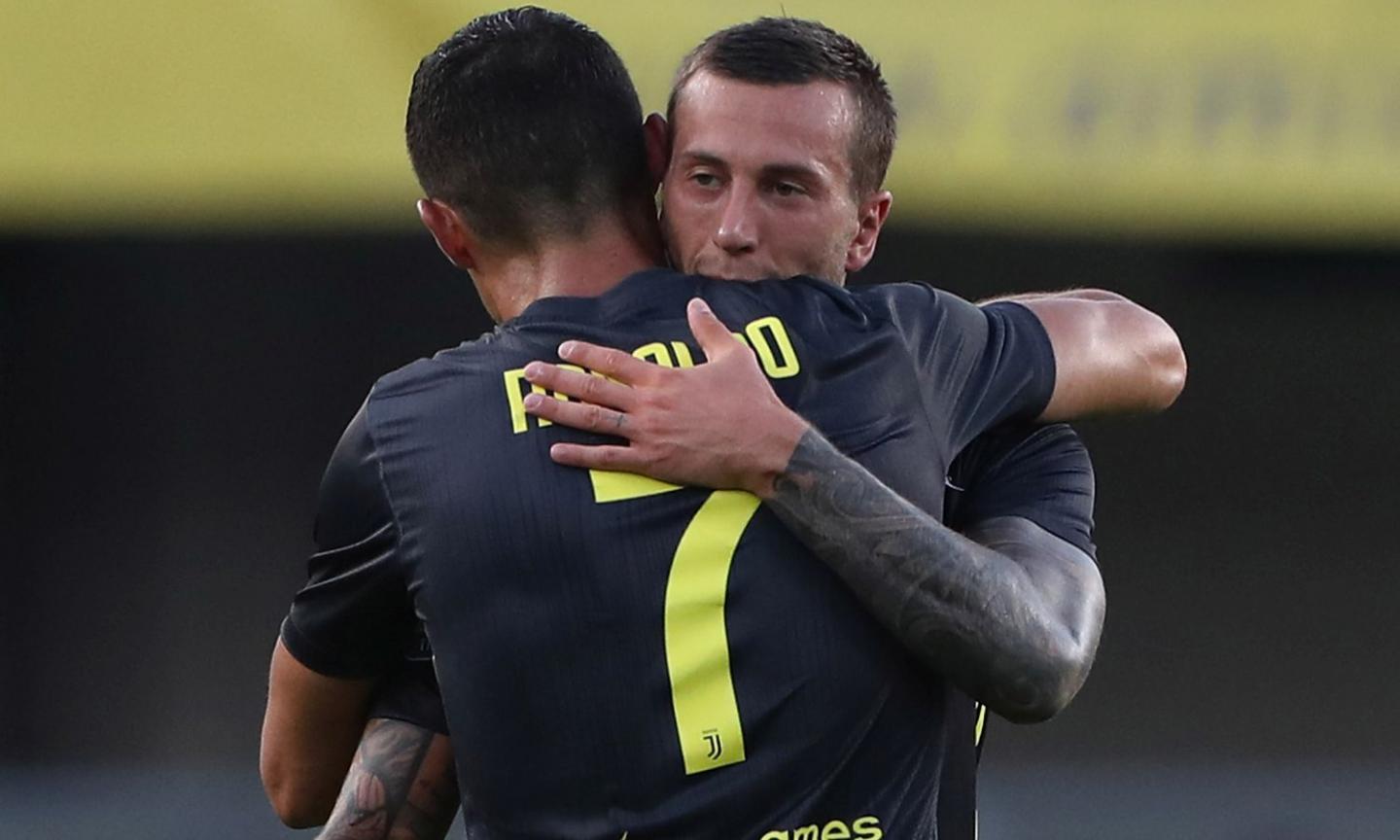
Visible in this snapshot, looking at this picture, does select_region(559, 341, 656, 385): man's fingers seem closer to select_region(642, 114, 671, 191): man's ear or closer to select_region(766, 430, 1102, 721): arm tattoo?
select_region(766, 430, 1102, 721): arm tattoo

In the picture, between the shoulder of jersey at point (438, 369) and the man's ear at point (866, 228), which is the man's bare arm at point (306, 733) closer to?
the shoulder of jersey at point (438, 369)

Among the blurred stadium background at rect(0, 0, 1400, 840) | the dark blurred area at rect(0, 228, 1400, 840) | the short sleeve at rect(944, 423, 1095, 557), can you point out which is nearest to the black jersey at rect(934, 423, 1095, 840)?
the short sleeve at rect(944, 423, 1095, 557)

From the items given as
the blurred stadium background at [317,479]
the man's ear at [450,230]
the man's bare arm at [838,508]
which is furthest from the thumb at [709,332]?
the blurred stadium background at [317,479]

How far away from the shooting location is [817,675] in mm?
2742

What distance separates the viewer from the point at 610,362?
2.78 metres

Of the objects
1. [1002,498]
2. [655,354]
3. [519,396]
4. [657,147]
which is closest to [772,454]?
[655,354]

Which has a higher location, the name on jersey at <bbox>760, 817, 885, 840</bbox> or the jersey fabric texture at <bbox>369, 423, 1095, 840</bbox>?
the jersey fabric texture at <bbox>369, 423, 1095, 840</bbox>

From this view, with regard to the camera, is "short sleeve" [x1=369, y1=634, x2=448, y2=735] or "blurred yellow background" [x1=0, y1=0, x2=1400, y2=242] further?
"blurred yellow background" [x1=0, y1=0, x2=1400, y2=242]

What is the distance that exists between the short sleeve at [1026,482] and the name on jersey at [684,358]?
0.36m

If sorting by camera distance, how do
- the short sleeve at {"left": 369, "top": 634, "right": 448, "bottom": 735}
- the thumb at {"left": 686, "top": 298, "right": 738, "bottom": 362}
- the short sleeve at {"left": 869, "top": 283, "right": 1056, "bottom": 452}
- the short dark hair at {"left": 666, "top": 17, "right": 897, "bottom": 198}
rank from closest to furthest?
the thumb at {"left": 686, "top": 298, "right": 738, "bottom": 362} → the short sleeve at {"left": 869, "top": 283, "right": 1056, "bottom": 452} → the short dark hair at {"left": 666, "top": 17, "right": 897, "bottom": 198} → the short sleeve at {"left": 369, "top": 634, "right": 448, "bottom": 735}

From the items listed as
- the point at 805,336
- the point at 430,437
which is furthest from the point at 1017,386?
the point at 430,437

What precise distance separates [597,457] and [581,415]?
54mm

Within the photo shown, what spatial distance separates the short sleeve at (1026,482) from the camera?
9.83 ft

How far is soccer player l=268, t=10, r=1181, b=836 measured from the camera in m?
2.78
